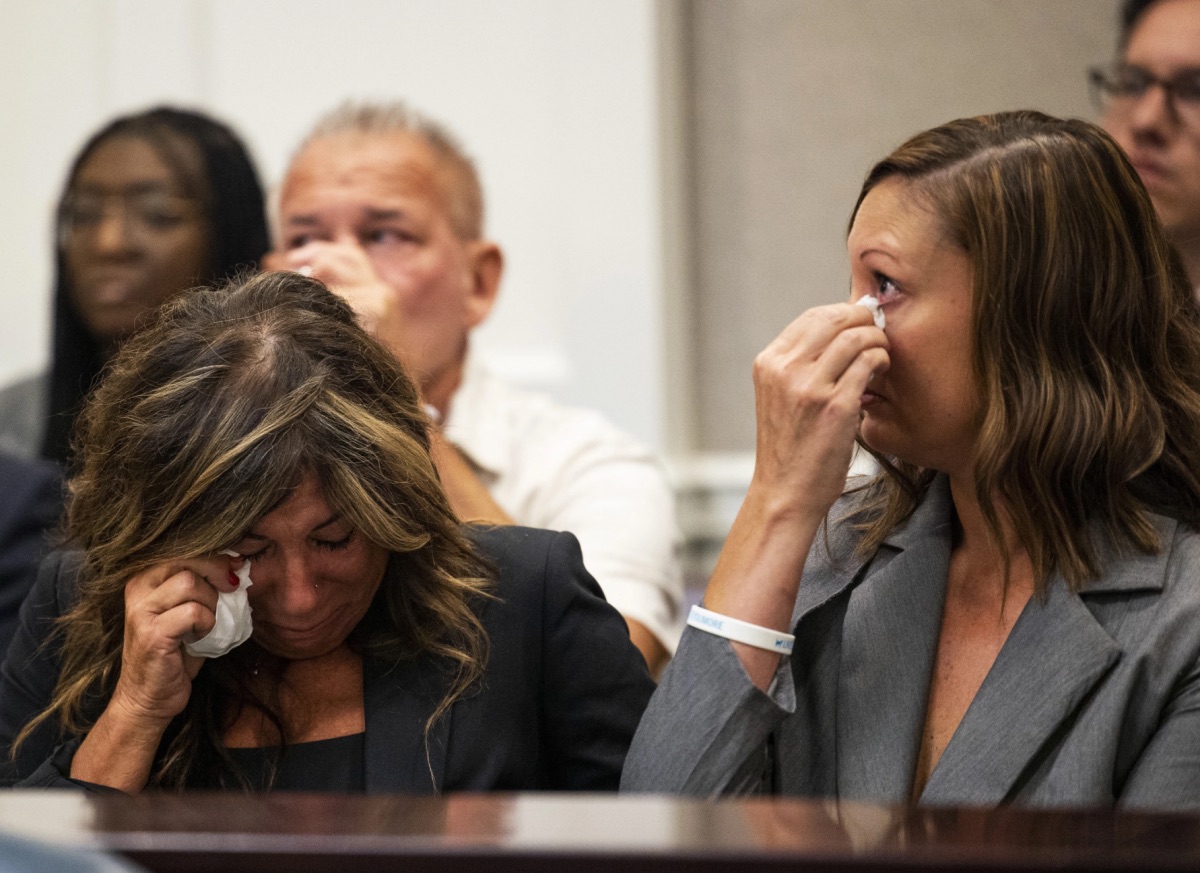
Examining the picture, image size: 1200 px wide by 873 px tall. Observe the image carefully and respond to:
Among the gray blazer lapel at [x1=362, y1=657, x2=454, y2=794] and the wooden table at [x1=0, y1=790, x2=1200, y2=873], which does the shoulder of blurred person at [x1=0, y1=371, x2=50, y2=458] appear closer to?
the gray blazer lapel at [x1=362, y1=657, x2=454, y2=794]

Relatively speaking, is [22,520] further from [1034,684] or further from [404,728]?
[1034,684]

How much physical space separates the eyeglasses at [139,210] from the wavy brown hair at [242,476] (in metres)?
1.12

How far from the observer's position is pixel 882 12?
8.77ft

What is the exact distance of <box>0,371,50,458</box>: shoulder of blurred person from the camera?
274 cm

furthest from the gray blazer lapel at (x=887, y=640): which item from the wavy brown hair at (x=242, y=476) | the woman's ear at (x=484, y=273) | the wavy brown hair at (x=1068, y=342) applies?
the woman's ear at (x=484, y=273)

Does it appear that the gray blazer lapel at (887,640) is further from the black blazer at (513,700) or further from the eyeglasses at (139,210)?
the eyeglasses at (139,210)

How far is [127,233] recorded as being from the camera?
8.47 ft

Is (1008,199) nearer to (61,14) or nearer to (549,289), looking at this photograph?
(549,289)

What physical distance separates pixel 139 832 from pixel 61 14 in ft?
8.72

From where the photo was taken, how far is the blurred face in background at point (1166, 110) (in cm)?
223

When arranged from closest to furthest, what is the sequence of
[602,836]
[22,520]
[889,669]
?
1. [602,836]
2. [889,669]
3. [22,520]

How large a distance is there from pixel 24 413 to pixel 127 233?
0.47 metres

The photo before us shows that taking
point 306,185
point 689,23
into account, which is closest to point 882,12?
point 689,23

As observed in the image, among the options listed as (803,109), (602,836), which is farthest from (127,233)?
(602,836)
